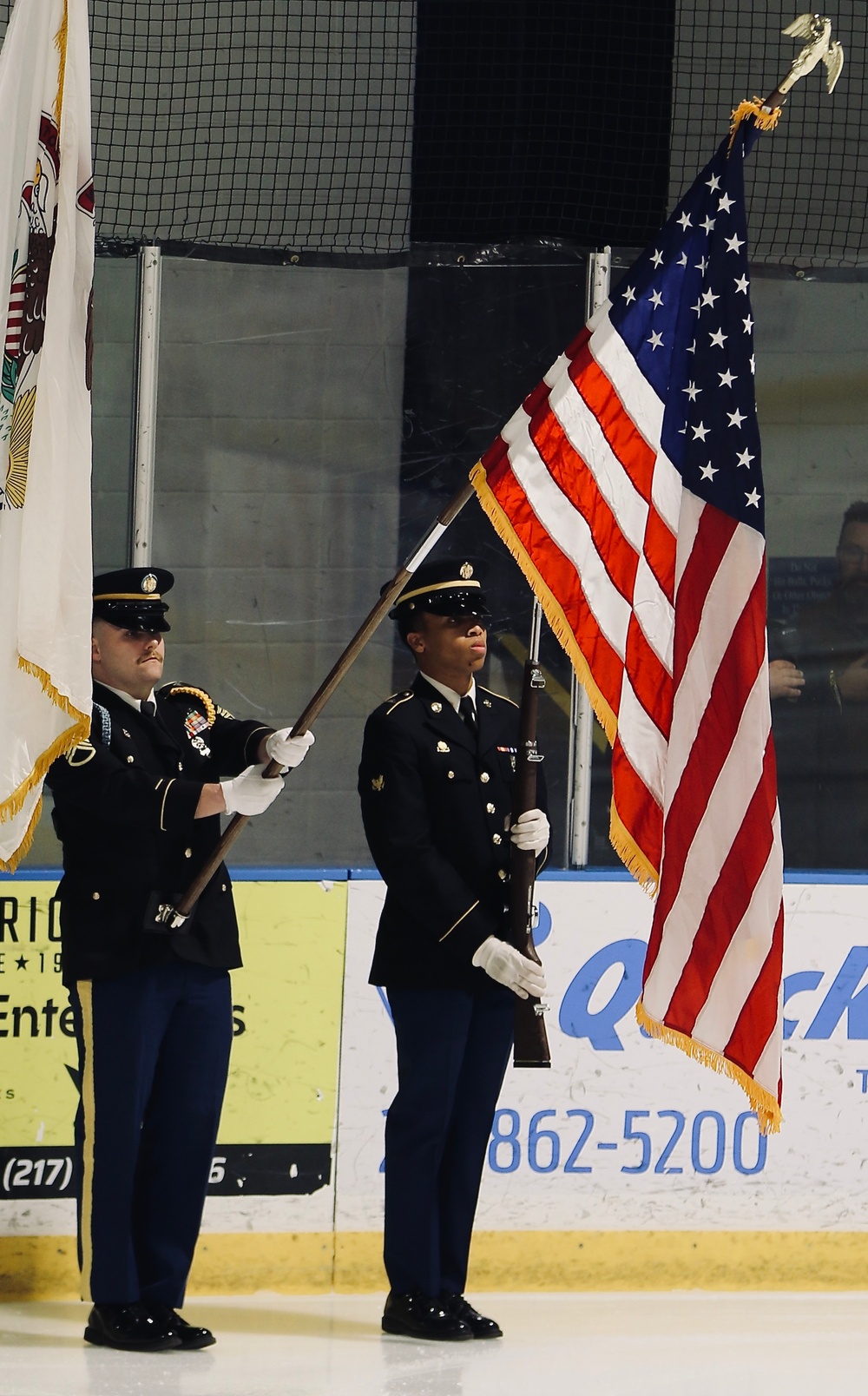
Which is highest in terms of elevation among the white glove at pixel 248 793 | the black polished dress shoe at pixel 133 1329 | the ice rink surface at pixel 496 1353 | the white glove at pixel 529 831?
the white glove at pixel 248 793

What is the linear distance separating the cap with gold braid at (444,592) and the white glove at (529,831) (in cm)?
56

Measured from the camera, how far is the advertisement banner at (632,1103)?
18.9 feet

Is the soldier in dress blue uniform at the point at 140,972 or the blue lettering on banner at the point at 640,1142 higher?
the soldier in dress blue uniform at the point at 140,972

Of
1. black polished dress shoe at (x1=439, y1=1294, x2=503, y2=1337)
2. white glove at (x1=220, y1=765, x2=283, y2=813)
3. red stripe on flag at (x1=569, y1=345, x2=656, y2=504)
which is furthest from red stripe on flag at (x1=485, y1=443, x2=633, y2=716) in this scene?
black polished dress shoe at (x1=439, y1=1294, x2=503, y2=1337)

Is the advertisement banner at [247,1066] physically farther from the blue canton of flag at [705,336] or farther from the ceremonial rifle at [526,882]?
the blue canton of flag at [705,336]

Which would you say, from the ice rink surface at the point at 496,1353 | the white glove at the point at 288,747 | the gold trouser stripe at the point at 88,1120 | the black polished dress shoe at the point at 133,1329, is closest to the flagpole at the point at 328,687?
the white glove at the point at 288,747

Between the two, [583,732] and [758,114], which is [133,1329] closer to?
[583,732]

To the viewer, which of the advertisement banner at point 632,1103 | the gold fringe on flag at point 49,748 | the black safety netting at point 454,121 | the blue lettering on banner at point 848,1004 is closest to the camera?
the gold fringe on flag at point 49,748

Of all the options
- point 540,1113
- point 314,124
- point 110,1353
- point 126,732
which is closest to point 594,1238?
point 540,1113

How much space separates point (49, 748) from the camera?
4.42m

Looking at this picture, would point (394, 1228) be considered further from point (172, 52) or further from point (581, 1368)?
point (172, 52)

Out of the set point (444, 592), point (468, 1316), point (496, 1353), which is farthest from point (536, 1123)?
point (444, 592)

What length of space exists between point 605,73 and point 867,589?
7.74 feet

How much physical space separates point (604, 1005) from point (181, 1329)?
157 cm
